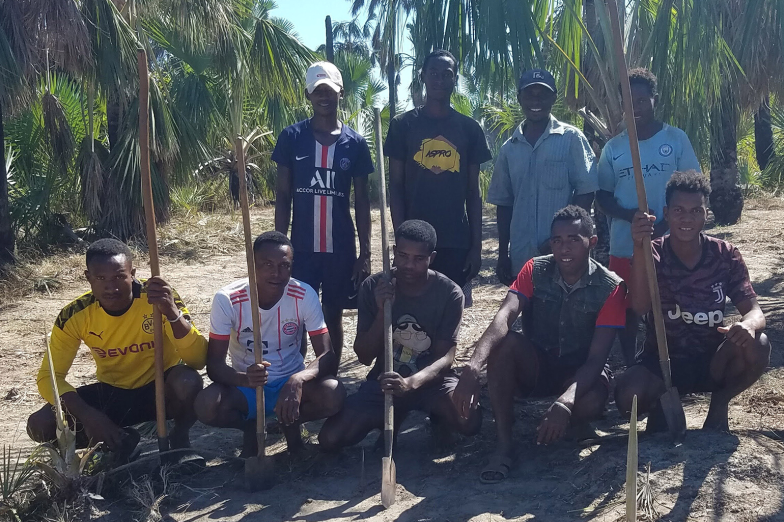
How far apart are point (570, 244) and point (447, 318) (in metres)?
0.73

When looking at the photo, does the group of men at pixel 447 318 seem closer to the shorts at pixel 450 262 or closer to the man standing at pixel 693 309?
the man standing at pixel 693 309

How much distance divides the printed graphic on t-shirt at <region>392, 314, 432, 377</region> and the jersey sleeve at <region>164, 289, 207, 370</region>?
99 centimetres

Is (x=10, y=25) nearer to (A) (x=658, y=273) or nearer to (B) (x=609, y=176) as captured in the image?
(B) (x=609, y=176)

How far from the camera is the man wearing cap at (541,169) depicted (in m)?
4.34

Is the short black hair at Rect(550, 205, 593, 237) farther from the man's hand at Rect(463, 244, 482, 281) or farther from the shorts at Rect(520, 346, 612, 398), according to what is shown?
the man's hand at Rect(463, 244, 482, 281)

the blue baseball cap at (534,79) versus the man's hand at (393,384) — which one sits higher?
the blue baseball cap at (534,79)

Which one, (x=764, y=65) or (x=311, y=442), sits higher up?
(x=764, y=65)

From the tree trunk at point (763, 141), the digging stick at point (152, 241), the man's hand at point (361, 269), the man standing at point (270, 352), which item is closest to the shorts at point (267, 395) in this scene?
the man standing at point (270, 352)

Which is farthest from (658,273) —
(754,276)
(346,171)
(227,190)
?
(227,190)

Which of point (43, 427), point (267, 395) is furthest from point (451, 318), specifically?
point (43, 427)

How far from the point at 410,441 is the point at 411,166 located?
1574mm

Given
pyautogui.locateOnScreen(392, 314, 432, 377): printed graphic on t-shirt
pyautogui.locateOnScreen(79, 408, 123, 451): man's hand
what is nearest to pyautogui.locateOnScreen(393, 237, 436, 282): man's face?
pyautogui.locateOnScreen(392, 314, 432, 377): printed graphic on t-shirt

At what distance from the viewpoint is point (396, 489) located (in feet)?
11.6

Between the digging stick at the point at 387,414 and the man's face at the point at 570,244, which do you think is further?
the man's face at the point at 570,244
